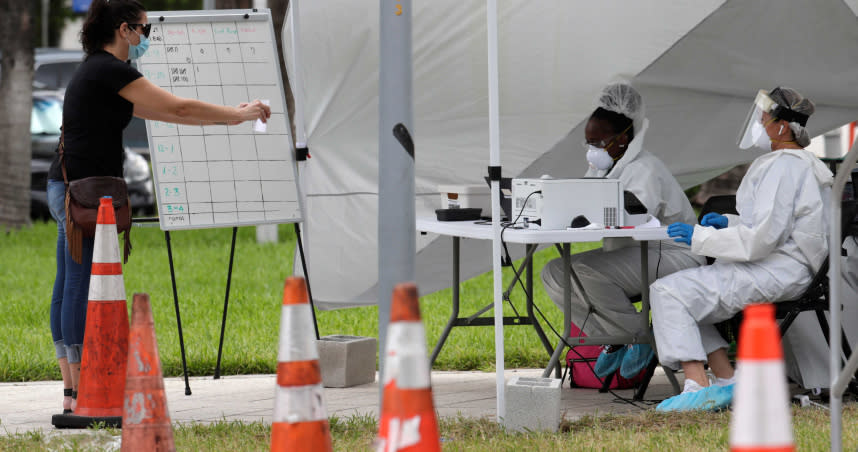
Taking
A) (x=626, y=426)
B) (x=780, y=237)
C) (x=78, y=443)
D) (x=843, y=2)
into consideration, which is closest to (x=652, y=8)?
(x=843, y=2)

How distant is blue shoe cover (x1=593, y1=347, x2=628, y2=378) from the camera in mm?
6023

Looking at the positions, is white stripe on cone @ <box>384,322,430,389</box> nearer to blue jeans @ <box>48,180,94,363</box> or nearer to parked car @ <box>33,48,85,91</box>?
blue jeans @ <box>48,180,94,363</box>

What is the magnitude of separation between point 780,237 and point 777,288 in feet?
0.70

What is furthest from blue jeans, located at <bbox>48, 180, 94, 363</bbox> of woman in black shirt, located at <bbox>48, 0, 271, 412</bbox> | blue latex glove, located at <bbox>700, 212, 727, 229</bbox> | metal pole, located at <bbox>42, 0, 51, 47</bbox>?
metal pole, located at <bbox>42, 0, 51, 47</bbox>

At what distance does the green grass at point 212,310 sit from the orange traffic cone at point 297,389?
3.35 meters

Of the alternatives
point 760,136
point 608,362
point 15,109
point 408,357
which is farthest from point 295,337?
point 15,109

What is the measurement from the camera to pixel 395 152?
441 centimetres

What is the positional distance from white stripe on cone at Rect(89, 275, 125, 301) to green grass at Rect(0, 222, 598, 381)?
187 centimetres

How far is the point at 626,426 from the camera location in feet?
16.1

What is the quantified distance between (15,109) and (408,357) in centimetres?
1172

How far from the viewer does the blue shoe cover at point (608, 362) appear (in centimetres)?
602

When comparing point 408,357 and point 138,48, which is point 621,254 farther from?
point 408,357

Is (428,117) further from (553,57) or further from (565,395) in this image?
(565,395)

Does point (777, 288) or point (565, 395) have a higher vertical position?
point (777, 288)
